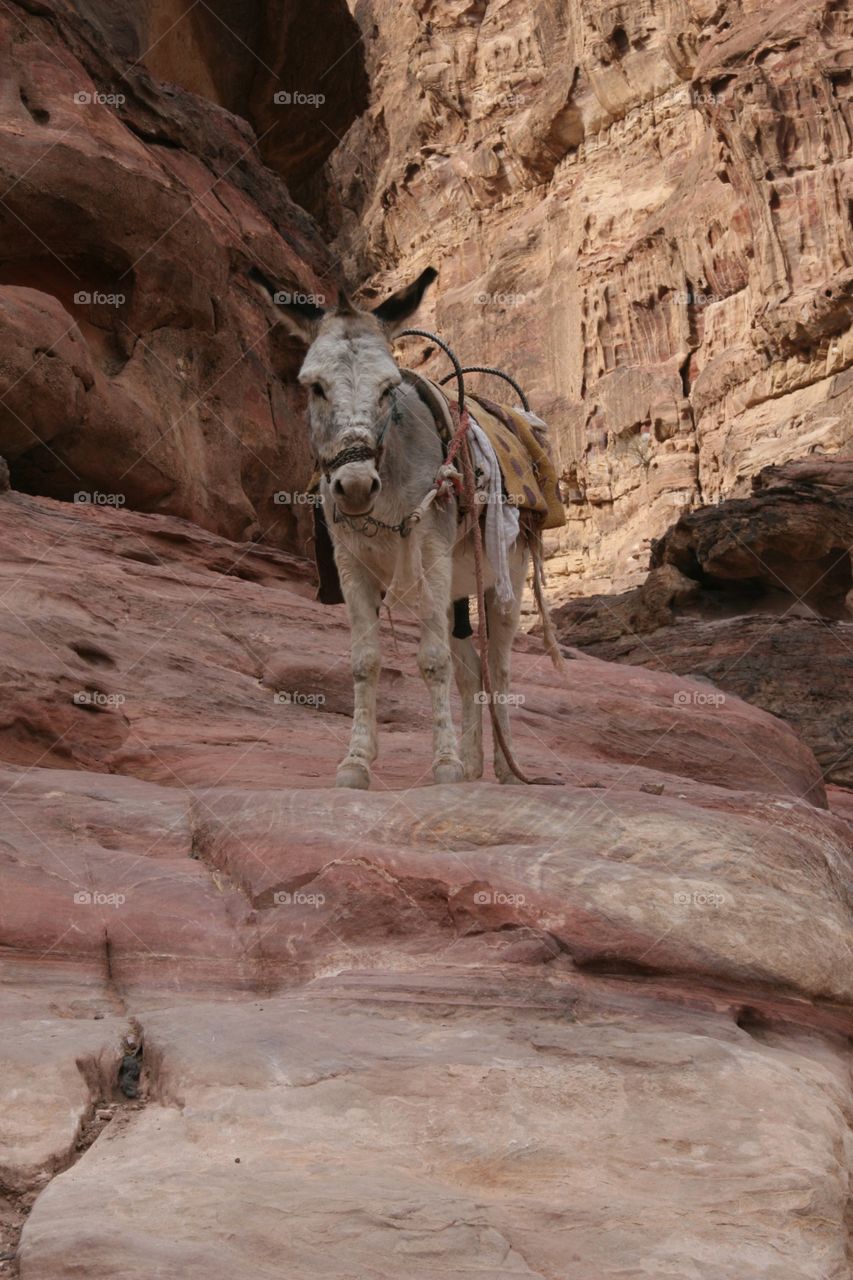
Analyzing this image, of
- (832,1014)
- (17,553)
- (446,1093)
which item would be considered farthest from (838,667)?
(446,1093)

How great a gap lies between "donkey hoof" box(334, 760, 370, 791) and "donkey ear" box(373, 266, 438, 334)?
3104mm

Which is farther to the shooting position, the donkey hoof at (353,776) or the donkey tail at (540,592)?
the donkey tail at (540,592)

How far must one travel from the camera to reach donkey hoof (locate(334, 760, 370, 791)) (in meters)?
8.89

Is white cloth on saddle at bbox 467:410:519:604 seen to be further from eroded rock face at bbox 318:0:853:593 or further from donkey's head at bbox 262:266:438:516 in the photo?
eroded rock face at bbox 318:0:853:593

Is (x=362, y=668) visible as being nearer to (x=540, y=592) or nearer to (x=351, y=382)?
(x=351, y=382)

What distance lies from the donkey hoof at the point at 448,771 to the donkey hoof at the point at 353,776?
0.48 m

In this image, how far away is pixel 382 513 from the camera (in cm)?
919

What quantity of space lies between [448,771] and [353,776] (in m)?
0.66

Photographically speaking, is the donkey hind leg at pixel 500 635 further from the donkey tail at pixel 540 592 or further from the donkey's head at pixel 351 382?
the donkey's head at pixel 351 382

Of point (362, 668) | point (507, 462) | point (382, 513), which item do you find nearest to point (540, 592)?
point (507, 462)

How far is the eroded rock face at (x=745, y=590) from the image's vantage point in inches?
1081

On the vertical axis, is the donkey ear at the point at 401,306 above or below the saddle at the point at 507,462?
above

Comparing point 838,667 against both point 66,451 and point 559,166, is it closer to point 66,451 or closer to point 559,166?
point 66,451

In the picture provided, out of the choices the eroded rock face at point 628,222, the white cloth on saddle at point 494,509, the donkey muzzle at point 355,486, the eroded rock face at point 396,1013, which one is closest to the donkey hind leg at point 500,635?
the white cloth on saddle at point 494,509
